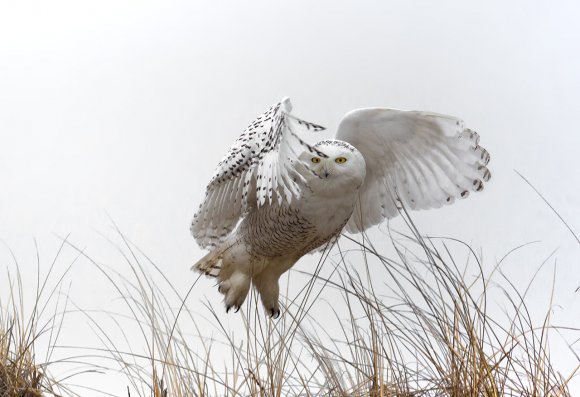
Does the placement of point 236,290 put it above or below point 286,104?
below

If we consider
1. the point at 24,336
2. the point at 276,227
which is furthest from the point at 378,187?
the point at 24,336

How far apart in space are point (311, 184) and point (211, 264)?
323 mm

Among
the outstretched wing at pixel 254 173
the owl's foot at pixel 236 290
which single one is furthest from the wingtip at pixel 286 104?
the owl's foot at pixel 236 290

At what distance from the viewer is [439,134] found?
1.80 metres

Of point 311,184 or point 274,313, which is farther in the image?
point 274,313

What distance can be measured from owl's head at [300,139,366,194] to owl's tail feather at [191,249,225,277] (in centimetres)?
29

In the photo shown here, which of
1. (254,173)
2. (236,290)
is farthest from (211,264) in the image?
(254,173)

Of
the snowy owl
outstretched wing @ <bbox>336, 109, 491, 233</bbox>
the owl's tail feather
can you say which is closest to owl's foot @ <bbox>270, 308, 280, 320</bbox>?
the snowy owl

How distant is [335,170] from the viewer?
164cm

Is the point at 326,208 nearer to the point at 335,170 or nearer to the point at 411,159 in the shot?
the point at 335,170

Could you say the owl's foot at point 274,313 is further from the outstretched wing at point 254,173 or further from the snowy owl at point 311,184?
the outstretched wing at point 254,173

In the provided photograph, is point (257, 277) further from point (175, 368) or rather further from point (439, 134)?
point (439, 134)

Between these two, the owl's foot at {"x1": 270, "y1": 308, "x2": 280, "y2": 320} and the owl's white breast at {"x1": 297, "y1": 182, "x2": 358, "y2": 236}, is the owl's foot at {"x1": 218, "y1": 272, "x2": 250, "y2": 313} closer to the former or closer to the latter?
the owl's foot at {"x1": 270, "y1": 308, "x2": 280, "y2": 320}

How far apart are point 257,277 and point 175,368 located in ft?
0.84
